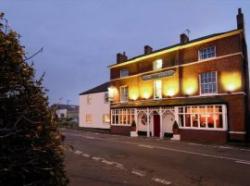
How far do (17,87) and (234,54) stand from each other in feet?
71.0

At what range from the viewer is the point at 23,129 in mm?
3268

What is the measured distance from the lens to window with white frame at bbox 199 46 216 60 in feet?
77.6

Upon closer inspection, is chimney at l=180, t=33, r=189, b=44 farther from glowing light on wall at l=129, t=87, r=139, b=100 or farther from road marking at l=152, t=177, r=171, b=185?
road marking at l=152, t=177, r=171, b=185

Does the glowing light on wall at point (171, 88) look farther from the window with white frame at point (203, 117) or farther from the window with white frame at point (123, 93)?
the window with white frame at point (123, 93)

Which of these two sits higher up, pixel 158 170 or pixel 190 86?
pixel 190 86

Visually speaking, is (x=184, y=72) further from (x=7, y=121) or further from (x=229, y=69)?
(x=7, y=121)

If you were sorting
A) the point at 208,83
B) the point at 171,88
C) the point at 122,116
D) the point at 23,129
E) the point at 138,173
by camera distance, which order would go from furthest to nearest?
the point at 122,116, the point at 171,88, the point at 208,83, the point at 138,173, the point at 23,129

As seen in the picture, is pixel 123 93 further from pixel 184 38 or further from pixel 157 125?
pixel 184 38

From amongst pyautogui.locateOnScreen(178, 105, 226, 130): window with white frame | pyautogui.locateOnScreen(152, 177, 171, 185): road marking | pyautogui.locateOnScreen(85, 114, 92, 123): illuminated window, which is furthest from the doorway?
pyautogui.locateOnScreen(152, 177, 171, 185): road marking

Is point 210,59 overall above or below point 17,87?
above

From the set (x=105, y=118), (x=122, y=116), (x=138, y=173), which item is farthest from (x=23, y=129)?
(x=105, y=118)

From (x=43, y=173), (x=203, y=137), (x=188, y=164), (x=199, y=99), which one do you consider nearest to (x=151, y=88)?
(x=199, y=99)

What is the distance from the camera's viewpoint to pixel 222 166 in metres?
11.6

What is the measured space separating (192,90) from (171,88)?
276 cm
